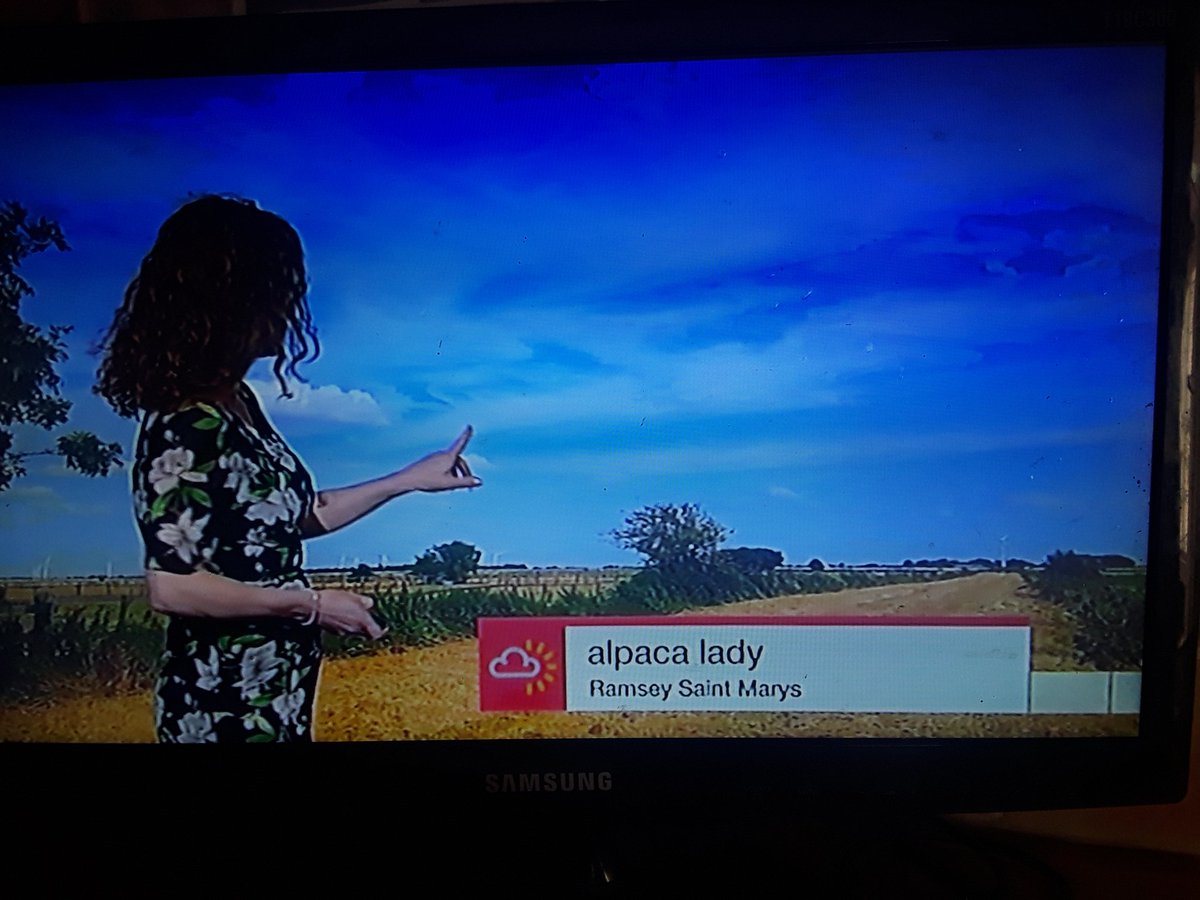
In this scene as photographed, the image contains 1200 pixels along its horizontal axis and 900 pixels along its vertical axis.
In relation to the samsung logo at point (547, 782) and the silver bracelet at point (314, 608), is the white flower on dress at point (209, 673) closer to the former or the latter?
the silver bracelet at point (314, 608)

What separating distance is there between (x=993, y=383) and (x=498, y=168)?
1.04 ft

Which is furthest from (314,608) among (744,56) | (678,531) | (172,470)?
(744,56)

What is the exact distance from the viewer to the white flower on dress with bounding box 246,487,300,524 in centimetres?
64

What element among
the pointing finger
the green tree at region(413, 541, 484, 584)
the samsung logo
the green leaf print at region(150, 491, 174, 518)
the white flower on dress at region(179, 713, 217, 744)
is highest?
the pointing finger

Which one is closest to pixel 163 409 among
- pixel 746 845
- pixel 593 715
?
pixel 593 715

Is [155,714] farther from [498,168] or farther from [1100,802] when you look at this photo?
[1100,802]

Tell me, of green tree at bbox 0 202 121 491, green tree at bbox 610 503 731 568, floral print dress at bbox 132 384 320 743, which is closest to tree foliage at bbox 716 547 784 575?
green tree at bbox 610 503 731 568

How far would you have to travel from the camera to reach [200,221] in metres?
0.63

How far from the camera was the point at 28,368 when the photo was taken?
643mm

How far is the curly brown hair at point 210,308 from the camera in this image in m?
0.63

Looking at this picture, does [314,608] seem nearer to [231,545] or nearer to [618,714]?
[231,545]

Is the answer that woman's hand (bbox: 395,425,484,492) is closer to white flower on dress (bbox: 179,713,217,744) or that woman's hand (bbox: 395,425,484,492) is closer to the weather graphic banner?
the weather graphic banner

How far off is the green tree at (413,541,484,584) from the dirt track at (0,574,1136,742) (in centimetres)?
4

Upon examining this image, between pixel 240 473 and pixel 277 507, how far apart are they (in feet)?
0.10
